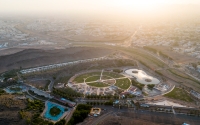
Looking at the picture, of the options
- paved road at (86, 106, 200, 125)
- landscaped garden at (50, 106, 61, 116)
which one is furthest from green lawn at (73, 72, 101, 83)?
paved road at (86, 106, 200, 125)

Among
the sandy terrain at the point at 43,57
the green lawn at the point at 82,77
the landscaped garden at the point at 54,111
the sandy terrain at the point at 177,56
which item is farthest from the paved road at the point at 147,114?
the sandy terrain at the point at 43,57

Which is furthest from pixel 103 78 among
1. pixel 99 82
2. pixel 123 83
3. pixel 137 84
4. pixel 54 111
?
pixel 54 111

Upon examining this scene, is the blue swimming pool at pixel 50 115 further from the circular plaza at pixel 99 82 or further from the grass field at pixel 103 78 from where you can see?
the grass field at pixel 103 78

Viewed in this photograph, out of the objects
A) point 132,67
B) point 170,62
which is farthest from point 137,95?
point 170,62

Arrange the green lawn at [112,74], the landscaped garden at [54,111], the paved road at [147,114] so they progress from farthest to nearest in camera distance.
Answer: the green lawn at [112,74]
the landscaped garden at [54,111]
the paved road at [147,114]

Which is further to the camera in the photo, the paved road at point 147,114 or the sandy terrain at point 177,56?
the sandy terrain at point 177,56

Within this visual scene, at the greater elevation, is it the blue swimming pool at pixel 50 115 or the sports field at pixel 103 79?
the sports field at pixel 103 79

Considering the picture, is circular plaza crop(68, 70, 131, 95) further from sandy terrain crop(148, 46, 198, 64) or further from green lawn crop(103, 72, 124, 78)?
sandy terrain crop(148, 46, 198, 64)
